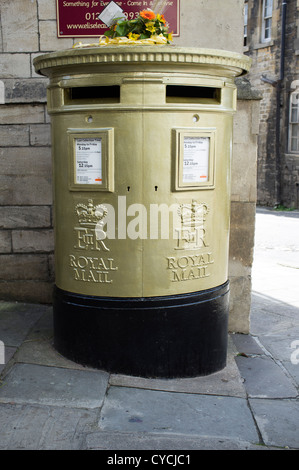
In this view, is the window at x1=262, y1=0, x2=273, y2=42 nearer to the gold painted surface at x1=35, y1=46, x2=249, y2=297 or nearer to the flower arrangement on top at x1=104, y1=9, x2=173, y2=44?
the flower arrangement on top at x1=104, y1=9, x2=173, y2=44

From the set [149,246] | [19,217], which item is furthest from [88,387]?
[19,217]

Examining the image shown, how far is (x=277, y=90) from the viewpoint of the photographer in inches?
762

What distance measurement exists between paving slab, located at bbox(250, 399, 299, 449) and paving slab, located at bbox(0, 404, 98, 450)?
3.16 ft

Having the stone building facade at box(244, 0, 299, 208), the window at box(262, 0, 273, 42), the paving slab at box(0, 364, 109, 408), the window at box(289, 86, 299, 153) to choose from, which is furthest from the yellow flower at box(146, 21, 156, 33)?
the window at box(262, 0, 273, 42)

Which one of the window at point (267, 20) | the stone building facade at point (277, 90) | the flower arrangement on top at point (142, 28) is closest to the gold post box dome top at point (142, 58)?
the flower arrangement on top at point (142, 28)

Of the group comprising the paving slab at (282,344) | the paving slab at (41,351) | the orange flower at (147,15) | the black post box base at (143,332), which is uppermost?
the orange flower at (147,15)

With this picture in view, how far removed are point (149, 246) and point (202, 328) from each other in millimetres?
678

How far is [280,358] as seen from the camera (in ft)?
13.7

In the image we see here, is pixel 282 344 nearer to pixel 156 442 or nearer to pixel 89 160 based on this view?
pixel 156 442

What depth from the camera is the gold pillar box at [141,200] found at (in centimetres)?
312

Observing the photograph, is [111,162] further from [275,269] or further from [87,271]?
[275,269]

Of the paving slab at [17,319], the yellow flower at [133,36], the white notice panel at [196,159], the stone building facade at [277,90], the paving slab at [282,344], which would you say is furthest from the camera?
the stone building facade at [277,90]

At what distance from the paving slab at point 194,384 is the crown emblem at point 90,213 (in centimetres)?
103

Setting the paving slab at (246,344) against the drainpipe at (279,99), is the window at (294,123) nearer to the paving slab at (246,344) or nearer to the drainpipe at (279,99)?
the drainpipe at (279,99)
